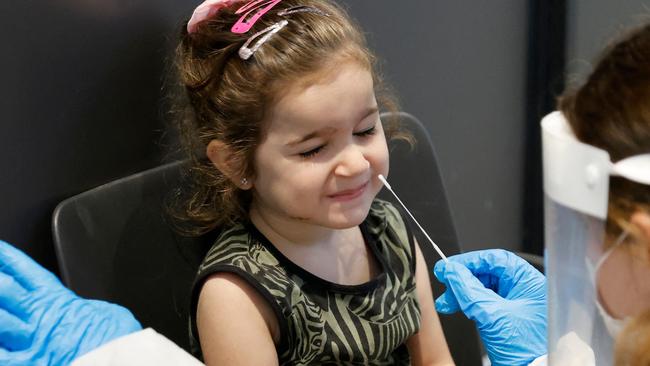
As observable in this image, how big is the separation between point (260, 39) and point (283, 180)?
0.61 feet

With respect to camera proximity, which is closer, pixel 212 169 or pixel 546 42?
pixel 212 169

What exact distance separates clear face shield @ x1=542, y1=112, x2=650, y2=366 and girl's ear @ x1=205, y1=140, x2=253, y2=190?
495 mm

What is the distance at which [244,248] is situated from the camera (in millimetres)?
1250

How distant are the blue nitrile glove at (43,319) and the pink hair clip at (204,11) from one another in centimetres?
40

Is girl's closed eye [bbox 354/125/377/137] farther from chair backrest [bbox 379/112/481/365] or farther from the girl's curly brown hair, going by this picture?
chair backrest [bbox 379/112/481/365]

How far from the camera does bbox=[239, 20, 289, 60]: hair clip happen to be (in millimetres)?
1169

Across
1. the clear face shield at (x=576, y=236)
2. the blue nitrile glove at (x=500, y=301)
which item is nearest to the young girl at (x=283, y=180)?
the blue nitrile glove at (x=500, y=301)

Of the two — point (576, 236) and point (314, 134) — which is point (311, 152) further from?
point (576, 236)

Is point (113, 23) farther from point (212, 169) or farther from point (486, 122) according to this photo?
point (486, 122)

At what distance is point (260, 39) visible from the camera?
3.86 feet

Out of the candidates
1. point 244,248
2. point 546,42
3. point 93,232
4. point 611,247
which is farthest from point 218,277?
point 546,42

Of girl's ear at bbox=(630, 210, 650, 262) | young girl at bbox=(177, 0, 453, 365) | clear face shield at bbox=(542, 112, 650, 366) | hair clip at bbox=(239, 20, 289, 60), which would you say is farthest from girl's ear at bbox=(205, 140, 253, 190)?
girl's ear at bbox=(630, 210, 650, 262)

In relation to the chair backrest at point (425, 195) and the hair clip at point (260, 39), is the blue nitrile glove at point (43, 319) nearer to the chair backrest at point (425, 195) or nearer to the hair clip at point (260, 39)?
the hair clip at point (260, 39)

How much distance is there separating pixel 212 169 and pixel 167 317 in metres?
0.22
